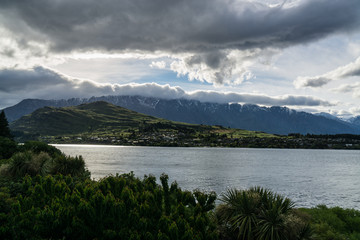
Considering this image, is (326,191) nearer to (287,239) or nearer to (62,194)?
(287,239)

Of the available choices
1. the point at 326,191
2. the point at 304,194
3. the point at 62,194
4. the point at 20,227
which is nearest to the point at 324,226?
the point at 62,194

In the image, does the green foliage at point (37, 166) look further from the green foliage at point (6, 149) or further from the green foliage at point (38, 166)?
the green foliage at point (6, 149)

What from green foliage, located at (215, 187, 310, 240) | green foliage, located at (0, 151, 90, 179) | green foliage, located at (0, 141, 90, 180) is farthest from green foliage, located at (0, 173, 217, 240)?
green foliage, located at (0, 151, 90, 179)

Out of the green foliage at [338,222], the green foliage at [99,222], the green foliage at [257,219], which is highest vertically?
the green foliage at [99,222]

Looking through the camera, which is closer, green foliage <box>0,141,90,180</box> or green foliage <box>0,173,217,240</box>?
green foliage <box>0,173,217,240</box>

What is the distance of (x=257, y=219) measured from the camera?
47.9 ft

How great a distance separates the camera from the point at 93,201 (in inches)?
447

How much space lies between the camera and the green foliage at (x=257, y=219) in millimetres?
13672

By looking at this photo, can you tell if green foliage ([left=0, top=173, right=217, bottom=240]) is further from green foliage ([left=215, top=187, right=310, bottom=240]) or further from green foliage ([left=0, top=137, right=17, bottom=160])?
green foliage ([left=0, top=137, right=17, bottom=160])

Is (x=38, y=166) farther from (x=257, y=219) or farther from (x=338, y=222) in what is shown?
(x=338, y=222)

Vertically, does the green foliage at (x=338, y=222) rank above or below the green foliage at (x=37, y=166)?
below

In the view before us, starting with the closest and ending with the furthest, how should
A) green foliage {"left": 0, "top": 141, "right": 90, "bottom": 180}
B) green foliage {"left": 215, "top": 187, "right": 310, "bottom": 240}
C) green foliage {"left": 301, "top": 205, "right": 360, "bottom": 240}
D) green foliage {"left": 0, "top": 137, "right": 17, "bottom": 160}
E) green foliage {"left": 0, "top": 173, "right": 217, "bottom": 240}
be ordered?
green foliage {"left": 0, "top": 173, "right": 217, "bottom": 240}, green foliage {"left": 215, "top": 187, "right": 310, "bottom": 240}, green foliage {"left": 301, "top": 205, "right": 360, "bottom": 240}, green foliage {"left": 0, "top": 141, "right": 90, "bottom": 180}, green foliage {"left": 0, "top": 137, "right": 17, "bottom": 160}

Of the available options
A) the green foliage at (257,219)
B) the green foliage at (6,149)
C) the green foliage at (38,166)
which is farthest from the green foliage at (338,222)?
the green foliage at (6,149)

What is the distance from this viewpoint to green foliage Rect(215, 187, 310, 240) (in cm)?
1367
